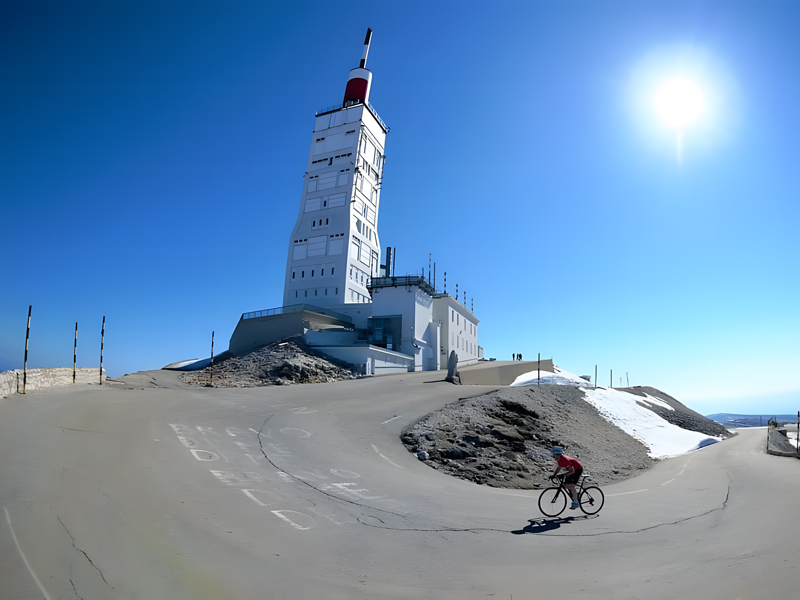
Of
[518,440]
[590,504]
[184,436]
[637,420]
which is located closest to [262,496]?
[184,436]

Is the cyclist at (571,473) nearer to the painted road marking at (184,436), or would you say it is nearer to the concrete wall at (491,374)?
the painted road marking at (184,436)

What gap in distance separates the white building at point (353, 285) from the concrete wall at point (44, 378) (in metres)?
19.7

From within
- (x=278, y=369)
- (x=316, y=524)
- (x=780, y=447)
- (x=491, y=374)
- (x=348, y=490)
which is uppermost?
(x=278, y=369)

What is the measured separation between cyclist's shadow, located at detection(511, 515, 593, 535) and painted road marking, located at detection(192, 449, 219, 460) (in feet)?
24.6

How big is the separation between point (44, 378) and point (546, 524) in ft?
64.5

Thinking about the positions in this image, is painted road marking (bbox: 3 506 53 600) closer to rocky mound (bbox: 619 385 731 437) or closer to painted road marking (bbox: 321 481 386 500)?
painted road marking (bbox: 321 481 386 500)

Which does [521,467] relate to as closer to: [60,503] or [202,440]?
[202,440]

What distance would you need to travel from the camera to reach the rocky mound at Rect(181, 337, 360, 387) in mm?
34000

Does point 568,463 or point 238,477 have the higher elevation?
point 568,463

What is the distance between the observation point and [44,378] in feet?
63.3

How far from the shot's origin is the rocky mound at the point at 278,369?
1339 inches

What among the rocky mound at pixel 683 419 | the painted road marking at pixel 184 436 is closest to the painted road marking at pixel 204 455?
the painted road marking at pixel 184 436

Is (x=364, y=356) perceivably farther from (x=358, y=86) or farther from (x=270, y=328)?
(x=358, y=86)

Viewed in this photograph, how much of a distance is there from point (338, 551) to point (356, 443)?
8.87 metres
